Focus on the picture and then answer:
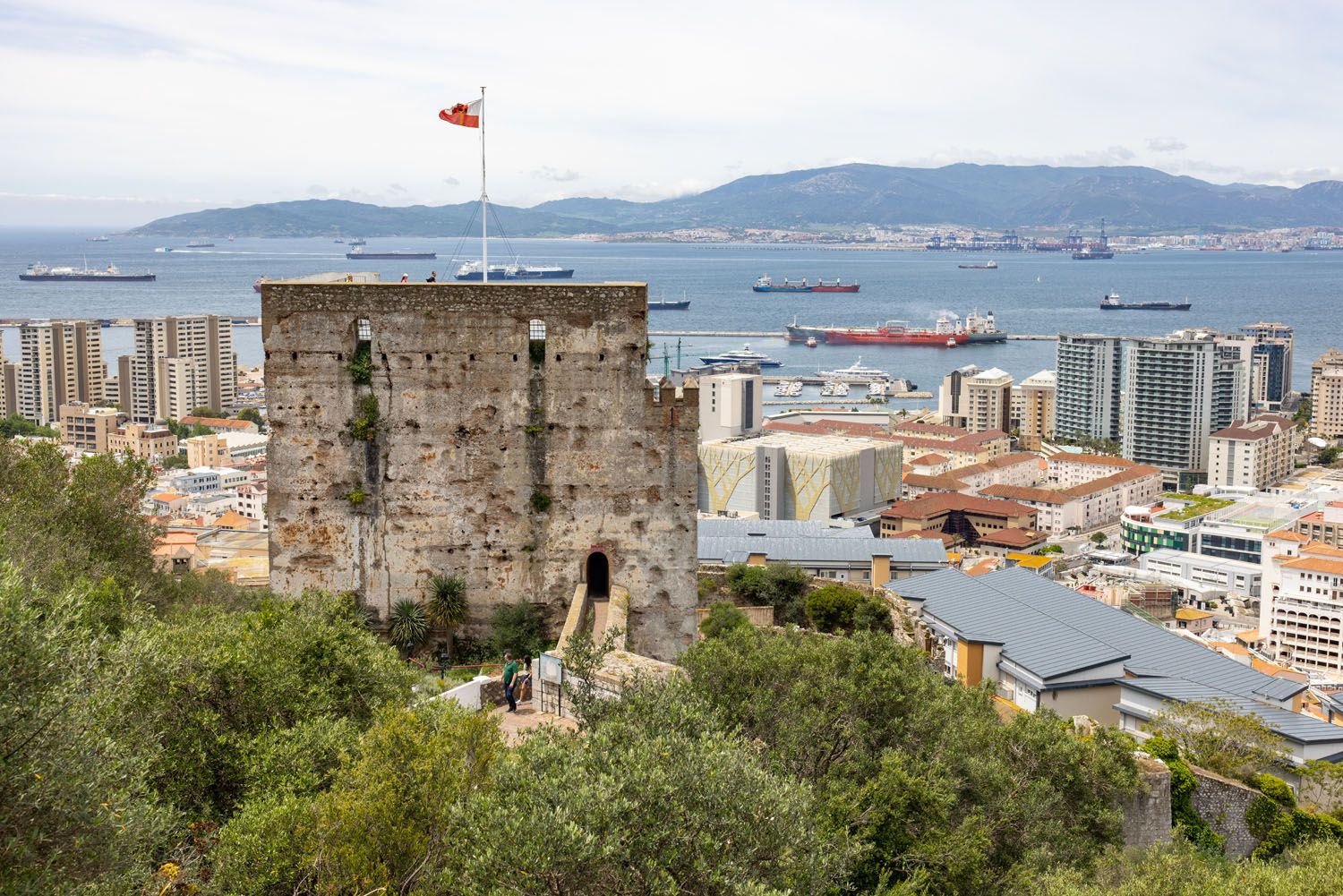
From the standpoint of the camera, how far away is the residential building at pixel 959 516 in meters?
89.1

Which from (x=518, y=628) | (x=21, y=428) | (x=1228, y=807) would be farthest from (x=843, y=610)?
(x=21, y=428)

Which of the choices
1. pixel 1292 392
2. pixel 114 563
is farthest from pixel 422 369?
pixel 1292 392

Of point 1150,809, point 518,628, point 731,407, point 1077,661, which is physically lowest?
point 731,407

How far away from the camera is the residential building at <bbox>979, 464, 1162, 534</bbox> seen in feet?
317

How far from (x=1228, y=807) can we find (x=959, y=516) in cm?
7338

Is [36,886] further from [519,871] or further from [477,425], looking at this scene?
[477,425]

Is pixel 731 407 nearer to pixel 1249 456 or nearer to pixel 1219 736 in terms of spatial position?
pixel 1249 456

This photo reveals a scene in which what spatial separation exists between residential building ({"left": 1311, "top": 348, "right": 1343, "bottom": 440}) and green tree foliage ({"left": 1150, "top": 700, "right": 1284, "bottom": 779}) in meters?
114

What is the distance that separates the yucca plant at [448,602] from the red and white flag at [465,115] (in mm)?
5449

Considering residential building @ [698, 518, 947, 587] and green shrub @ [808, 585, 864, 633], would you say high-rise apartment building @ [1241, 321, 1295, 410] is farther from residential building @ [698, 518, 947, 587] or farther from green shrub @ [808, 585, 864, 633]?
green shrub @ [808, 585, 864, 633]

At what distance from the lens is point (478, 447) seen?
1459cm

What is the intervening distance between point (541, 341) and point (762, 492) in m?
75.4

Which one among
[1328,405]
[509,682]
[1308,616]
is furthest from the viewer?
[1328,405]

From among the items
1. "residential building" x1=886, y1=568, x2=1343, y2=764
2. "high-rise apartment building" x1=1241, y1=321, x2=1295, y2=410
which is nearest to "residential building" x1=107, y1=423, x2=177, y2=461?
A: "residential building" x1=886, y1=568, x2=1343, y2=764
